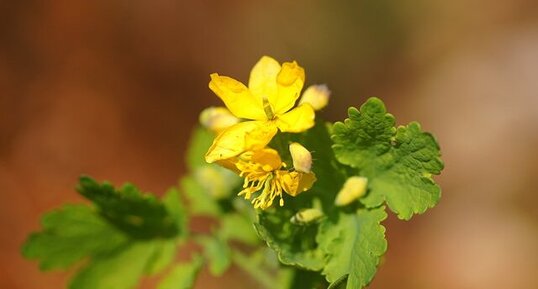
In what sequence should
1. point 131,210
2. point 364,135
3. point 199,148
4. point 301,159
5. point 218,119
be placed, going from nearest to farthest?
point 301,159
point 364,135
point 218,119
point 131,210
point 199,148

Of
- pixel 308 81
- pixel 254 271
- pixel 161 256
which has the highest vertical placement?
pixel 308 81

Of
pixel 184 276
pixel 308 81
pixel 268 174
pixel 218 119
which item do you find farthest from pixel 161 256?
pixel 308 81

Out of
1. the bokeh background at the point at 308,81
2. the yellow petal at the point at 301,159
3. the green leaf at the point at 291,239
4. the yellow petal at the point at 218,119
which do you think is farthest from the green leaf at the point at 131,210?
the bokeh background at the point at 308,81

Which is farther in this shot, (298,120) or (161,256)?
(161,256)

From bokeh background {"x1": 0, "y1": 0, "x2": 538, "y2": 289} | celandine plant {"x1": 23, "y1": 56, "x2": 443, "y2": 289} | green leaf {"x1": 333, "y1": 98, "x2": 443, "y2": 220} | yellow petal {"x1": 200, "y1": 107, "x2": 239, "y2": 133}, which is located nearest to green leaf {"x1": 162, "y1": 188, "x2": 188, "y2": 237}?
celandine plant {"x1": 23, "y1": 56, "x2": 443, "y2": 289}

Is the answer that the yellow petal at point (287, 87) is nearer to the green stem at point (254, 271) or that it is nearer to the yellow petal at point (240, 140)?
the yellow petal at point (240, 140)

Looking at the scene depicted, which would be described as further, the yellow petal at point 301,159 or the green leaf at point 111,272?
the green leaf at point 111,272

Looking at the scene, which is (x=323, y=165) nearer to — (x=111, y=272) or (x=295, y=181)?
(x=295, y=181)
